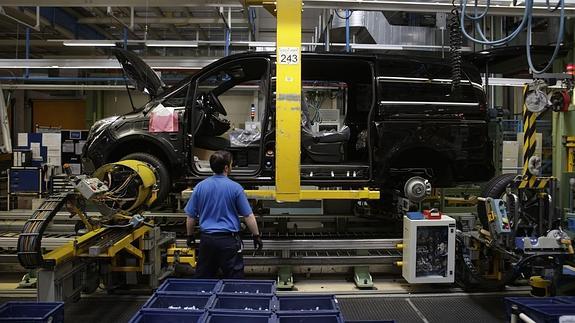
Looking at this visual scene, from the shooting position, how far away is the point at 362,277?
418 cm

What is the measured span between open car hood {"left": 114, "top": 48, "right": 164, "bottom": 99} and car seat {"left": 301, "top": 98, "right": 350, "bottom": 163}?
5.73 feet

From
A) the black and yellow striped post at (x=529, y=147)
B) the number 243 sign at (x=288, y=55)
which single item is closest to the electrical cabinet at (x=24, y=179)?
the number 243 sign at (x=288, y=55)

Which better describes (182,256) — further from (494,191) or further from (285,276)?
(494,191)

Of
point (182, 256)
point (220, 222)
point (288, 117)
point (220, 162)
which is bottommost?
point (182, 256)

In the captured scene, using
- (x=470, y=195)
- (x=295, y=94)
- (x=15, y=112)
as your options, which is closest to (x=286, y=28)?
(x=295, y=94)

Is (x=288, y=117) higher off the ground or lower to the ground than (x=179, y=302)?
higher

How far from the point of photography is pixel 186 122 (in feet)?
14.9

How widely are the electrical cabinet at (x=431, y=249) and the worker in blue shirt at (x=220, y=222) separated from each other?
1.67 meters

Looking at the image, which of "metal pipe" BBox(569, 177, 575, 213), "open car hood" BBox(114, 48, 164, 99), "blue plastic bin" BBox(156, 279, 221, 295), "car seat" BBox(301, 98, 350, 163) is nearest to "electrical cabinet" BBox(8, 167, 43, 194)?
"open car hood" BBox(114, 48, 164, 99)

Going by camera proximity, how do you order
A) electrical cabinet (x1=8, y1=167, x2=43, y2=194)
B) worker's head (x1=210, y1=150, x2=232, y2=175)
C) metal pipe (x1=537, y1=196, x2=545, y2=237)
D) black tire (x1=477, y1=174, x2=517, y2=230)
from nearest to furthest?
worker's head (x1=210, y1=150, x2=232, y2=175)
metal pipe (x1=537, y1=196, x2=545, y2=237)
black tire (x1=477, y1=174, x2=517, y2=230)
electrical cabinet (x1=8, y1=167, x2=43, y2=194)

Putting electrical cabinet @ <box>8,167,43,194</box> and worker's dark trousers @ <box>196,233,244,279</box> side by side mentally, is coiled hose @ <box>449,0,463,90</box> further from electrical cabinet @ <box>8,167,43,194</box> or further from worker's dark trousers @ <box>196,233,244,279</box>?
electrical cabinet @ <box>8,167,43,194</box>

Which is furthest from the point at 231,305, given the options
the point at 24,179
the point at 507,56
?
the point at 24,179

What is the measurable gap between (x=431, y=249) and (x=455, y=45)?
6.74ft

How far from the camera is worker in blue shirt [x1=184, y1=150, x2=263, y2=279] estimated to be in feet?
9.80
